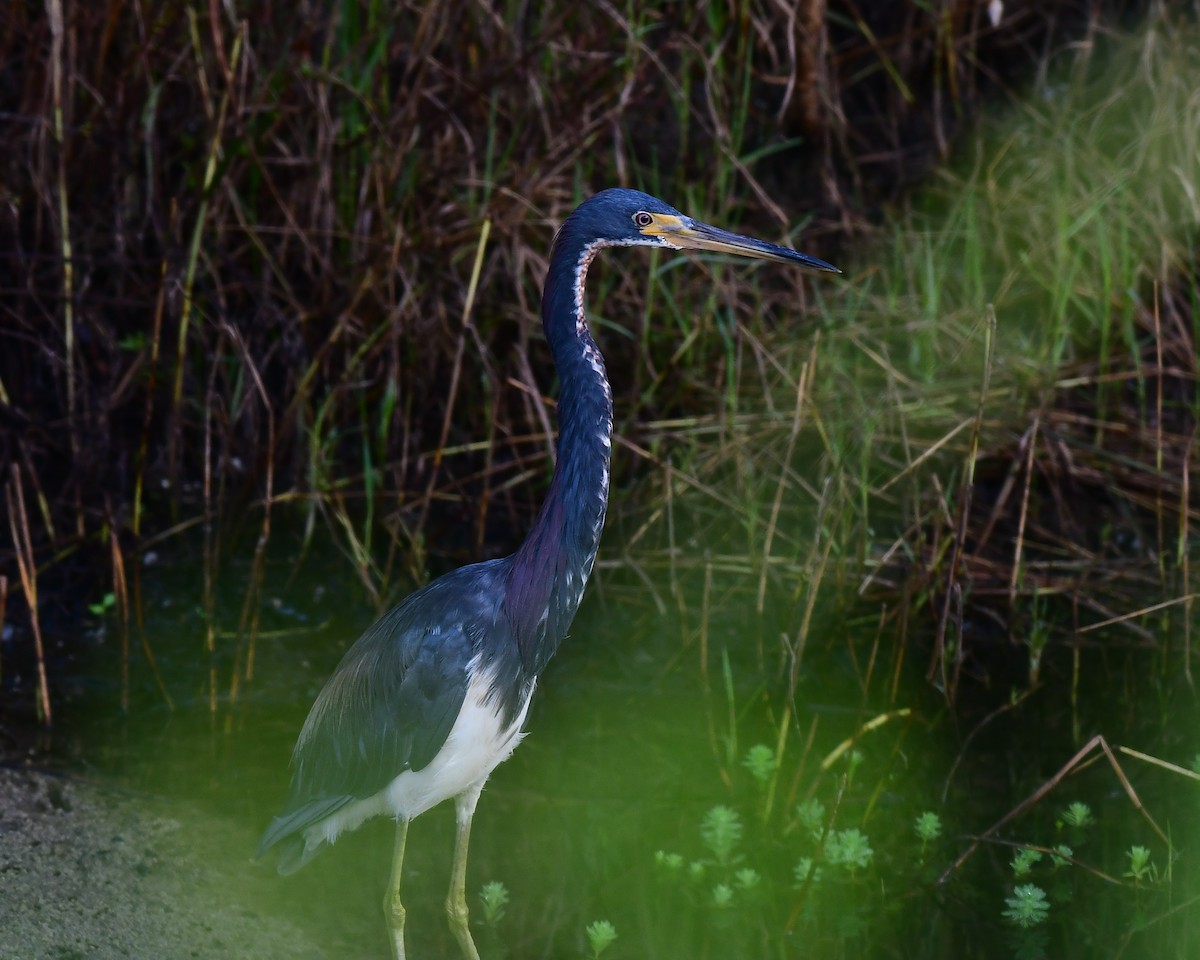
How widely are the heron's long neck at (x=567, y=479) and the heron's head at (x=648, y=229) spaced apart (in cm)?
5

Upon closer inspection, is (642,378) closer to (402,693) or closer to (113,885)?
(402,693)

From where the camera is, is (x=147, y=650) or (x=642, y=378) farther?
(x=642, y=378)

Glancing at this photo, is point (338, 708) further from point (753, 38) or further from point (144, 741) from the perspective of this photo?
point (753, 38)

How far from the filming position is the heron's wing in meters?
3.26

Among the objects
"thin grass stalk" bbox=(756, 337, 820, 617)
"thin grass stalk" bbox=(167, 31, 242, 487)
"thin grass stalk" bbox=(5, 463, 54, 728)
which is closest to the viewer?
"thin grass stalk" bbox=(756, 337, 820, 617)

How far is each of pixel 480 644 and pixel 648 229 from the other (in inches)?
39.2

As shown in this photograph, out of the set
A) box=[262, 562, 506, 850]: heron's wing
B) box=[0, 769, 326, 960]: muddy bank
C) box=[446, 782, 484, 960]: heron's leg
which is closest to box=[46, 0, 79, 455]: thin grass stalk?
box=[0, 769, 326, 960]: muddy bank

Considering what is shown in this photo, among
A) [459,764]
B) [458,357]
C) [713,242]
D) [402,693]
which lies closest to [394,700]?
[402,693]

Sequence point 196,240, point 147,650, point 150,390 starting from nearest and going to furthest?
point 150,390
point 147,650
point 196,240

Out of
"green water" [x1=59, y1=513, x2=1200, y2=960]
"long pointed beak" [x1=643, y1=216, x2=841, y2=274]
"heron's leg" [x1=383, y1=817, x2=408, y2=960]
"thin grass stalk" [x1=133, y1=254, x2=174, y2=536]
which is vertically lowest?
"green water" [x1=59, y1=513, x2=1200, y2=960]

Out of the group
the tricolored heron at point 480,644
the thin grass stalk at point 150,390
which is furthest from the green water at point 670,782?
the thin grass stalk at point 150,390

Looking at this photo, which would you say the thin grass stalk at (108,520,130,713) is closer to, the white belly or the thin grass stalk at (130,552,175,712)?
the thin grass stalk at (130,552,175,712)

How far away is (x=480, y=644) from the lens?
327 cm

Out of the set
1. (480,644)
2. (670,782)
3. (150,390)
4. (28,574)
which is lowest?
(670,782)
